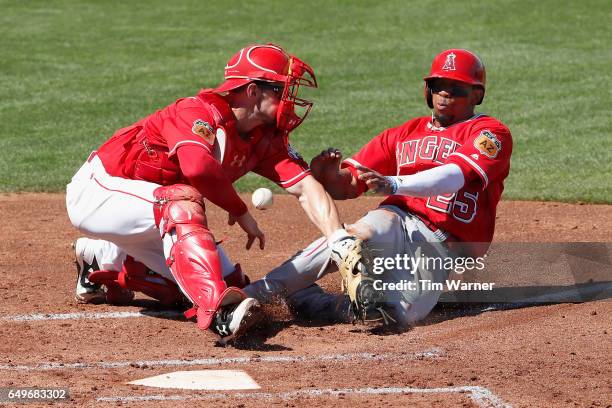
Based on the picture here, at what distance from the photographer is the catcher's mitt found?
5109 mm

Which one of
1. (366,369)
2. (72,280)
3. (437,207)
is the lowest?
(72,280)

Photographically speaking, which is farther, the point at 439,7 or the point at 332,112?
the point at 439,7

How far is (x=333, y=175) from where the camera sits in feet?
19.7

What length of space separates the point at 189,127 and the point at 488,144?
1533 millimetres

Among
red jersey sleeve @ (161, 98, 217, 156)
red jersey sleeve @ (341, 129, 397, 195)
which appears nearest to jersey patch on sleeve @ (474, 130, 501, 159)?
red jersey sleeve @ (341, 129, 397, 195)

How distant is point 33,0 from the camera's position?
17.9m

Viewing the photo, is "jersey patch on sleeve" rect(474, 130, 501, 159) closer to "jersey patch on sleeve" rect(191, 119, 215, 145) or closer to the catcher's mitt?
the catcher's mitt

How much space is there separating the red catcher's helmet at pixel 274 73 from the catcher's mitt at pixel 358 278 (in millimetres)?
736

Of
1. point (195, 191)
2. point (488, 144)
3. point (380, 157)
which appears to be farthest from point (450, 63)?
point (195, 191)

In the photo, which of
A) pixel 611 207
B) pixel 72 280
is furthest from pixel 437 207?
pixel 611 207

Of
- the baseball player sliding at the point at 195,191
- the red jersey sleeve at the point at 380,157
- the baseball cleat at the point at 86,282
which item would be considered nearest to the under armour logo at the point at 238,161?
the baseball player sliding at the point at 195,191

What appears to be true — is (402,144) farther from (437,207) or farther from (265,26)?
(265,26)

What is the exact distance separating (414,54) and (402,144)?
27.5ft

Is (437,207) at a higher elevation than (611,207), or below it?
higher
